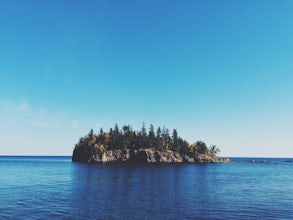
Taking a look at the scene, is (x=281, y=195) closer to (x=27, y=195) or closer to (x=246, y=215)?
(x=246, y=215)

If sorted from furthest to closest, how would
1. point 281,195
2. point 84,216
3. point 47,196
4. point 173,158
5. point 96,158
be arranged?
1. point 173,158
2. point 96,158
3. point 281,195
4. point 47,196
5. point 84,216

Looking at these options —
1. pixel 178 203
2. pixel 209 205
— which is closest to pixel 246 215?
pixel 209 205

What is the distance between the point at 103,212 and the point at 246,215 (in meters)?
20.3

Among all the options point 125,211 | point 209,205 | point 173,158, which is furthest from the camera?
point 173,158

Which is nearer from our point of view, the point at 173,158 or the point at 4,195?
the point at 4,195

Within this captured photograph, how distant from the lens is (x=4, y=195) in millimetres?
50562

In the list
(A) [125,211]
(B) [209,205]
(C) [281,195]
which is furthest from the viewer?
(C) [281,195]

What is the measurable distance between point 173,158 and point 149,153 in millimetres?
22776

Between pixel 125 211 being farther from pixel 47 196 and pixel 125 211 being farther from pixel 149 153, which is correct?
pixel 149 153

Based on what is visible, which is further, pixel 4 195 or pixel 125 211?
pixel 4 195

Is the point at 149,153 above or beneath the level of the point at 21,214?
above

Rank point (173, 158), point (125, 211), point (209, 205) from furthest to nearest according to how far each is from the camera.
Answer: point (173, 158)
point (209, 205)
point (125, 211)

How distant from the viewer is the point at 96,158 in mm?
180875

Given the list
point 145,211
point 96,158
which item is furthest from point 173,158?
point 145,211
